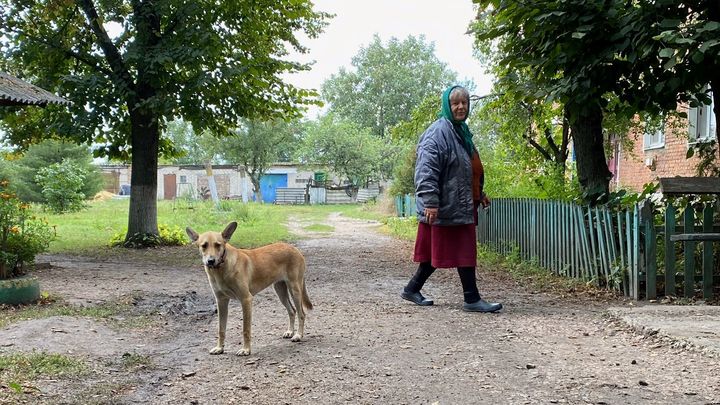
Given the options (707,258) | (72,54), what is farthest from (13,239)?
(707,258)

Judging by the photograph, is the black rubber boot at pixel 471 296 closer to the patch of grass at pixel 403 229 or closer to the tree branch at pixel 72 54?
the tree branch at pixel 72 54

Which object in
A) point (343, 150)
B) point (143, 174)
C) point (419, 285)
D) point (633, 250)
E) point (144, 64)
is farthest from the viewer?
point (343, 150)

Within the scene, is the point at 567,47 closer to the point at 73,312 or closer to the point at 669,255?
the point at 669,255

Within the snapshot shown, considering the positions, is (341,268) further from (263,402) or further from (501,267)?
(263,402)

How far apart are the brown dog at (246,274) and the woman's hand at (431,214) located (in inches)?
59.5

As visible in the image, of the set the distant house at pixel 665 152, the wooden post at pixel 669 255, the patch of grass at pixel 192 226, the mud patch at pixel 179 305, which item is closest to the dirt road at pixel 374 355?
the mud patch at pixel 179 305

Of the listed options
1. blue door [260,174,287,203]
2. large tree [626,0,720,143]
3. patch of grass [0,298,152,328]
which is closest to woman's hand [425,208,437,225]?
large tree [626,0,720,143]

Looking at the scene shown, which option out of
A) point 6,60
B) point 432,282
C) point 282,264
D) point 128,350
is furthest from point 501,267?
point 6,60

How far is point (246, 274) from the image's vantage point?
5824 millimetres

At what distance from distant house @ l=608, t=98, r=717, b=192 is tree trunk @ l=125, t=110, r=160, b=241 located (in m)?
10.7

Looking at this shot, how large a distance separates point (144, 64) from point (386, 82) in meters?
59.6

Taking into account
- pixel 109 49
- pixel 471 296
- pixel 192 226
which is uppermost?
pixel 109 49

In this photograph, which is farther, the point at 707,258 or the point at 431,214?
the point at 707,258

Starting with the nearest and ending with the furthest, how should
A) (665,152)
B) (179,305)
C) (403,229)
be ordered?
(179,305)
(665,152)
(403,229)
